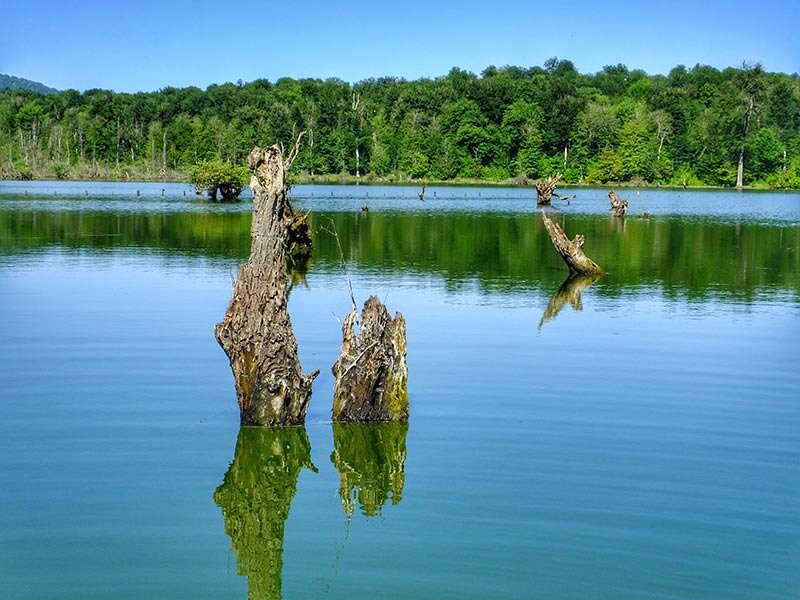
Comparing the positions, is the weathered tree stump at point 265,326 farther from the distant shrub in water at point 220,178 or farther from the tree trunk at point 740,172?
the tree trunk at point 740,172

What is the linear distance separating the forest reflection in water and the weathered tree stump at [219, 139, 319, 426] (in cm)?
38

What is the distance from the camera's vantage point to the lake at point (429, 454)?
9.55 m

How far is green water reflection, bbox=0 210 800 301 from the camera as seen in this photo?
3206 centimetres

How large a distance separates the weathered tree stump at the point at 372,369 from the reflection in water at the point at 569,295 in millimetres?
8453

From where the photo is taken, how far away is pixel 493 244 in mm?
43750

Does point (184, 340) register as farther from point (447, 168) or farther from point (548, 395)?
point (447, 168)

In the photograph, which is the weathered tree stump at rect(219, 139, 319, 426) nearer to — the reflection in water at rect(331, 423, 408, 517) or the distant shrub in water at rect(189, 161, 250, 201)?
the reflection in water at rect(331, 423, 408, 517)

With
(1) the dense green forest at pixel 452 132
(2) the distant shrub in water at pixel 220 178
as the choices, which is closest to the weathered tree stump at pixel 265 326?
(2) the distant shrub in water at pixel 220 178

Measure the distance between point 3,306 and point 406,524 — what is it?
657 inches

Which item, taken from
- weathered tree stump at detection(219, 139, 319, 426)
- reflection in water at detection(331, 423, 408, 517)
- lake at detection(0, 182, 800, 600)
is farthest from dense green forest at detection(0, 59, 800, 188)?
reflection in water at detection(331, 423, 408, 517)

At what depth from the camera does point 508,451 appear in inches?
520

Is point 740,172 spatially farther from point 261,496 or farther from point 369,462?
point 261,496

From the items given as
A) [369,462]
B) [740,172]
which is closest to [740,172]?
[740,172]

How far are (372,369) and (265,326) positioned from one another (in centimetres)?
156
